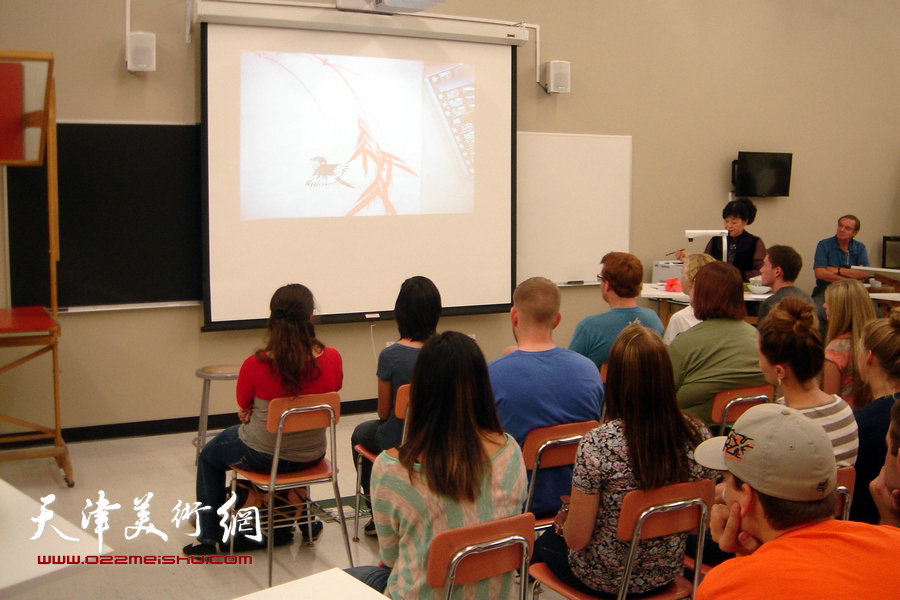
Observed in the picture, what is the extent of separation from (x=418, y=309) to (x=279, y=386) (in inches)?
24.9

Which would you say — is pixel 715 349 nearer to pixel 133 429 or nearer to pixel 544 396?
pixel 544 396

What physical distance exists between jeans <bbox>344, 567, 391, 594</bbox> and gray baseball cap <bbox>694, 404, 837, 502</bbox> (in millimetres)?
1076

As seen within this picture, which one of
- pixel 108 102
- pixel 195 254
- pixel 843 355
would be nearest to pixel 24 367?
pixel 195 254

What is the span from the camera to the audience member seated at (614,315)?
3.53 m

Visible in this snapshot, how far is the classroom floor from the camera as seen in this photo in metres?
3.12

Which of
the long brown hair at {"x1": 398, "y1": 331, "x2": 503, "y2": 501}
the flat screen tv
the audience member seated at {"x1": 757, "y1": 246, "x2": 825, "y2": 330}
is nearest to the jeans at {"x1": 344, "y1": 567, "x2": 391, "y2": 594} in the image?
the long brown hair at {"x1": 398, "y1": 331, "x2": 503, "y2": 501}

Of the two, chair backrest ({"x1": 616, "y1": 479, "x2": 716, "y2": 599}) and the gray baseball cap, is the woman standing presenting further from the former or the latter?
the gray baseball cap

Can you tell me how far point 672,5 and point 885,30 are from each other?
2.58 meters

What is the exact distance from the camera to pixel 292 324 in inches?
124

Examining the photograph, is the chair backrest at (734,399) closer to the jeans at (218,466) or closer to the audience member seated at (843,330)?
the audience member seated at (843,330)

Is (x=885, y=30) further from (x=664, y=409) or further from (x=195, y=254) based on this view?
(x=664, y=409)

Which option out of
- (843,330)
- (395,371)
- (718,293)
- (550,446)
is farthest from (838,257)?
(550,446)

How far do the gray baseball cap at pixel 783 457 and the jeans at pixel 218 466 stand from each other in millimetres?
2209

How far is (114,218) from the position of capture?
5.04 metres
